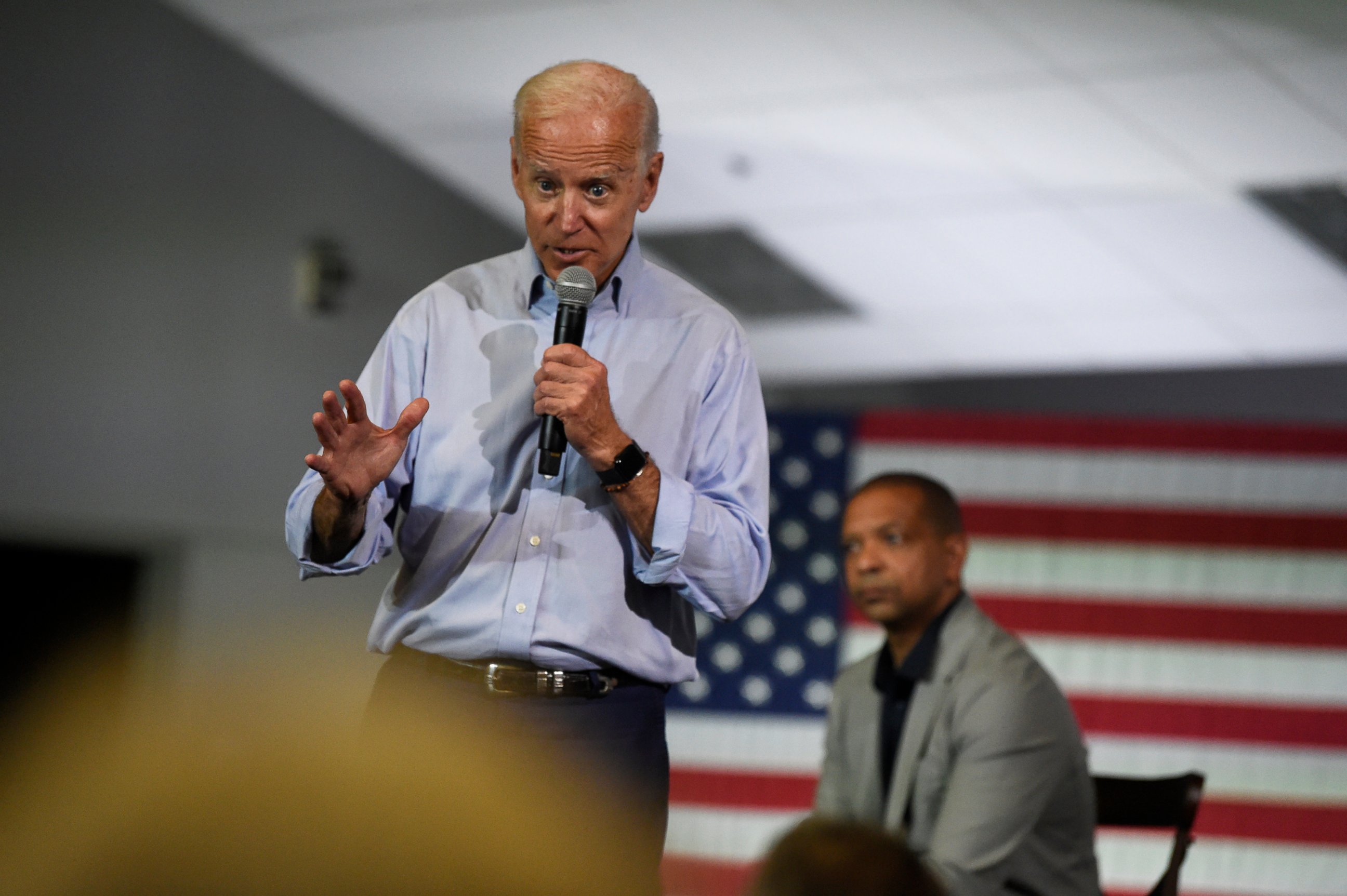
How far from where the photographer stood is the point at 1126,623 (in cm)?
561

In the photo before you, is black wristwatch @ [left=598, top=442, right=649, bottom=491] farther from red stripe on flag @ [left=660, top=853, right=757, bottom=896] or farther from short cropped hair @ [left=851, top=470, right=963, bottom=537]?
short cropped hair @ [left=851, top=470, right=963, bottom=537]

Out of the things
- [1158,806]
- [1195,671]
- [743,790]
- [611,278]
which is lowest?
[743,790]

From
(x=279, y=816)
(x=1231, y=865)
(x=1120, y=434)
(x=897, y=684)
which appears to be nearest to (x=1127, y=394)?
(x=1120, y=434)

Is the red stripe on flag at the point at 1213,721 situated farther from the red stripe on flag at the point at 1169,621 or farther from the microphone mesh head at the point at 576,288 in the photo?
the microphone mesh head at the point at 576,288

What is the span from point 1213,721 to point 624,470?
4.82 meters

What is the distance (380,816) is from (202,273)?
193 inches

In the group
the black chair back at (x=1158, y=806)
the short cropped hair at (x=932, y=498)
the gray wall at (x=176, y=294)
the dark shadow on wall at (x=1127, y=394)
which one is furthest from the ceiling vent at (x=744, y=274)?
the black chair back at (x=1158, y=806)

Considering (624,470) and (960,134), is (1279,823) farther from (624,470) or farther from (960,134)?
(624,470)

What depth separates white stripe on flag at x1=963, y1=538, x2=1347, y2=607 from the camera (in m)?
5.51

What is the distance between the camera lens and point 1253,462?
5.60m

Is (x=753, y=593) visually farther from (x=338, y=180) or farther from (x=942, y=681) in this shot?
(x=338, y=180)

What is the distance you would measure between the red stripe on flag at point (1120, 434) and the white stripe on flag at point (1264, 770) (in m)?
1.16

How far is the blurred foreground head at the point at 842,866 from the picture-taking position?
0.77 meters

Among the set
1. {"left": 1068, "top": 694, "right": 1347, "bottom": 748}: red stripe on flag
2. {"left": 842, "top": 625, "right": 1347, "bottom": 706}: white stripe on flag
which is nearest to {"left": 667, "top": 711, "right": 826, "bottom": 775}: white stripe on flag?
{"left": 842, "top": 625, "right": 1347, "bottom": 706}: white stripe on flag
